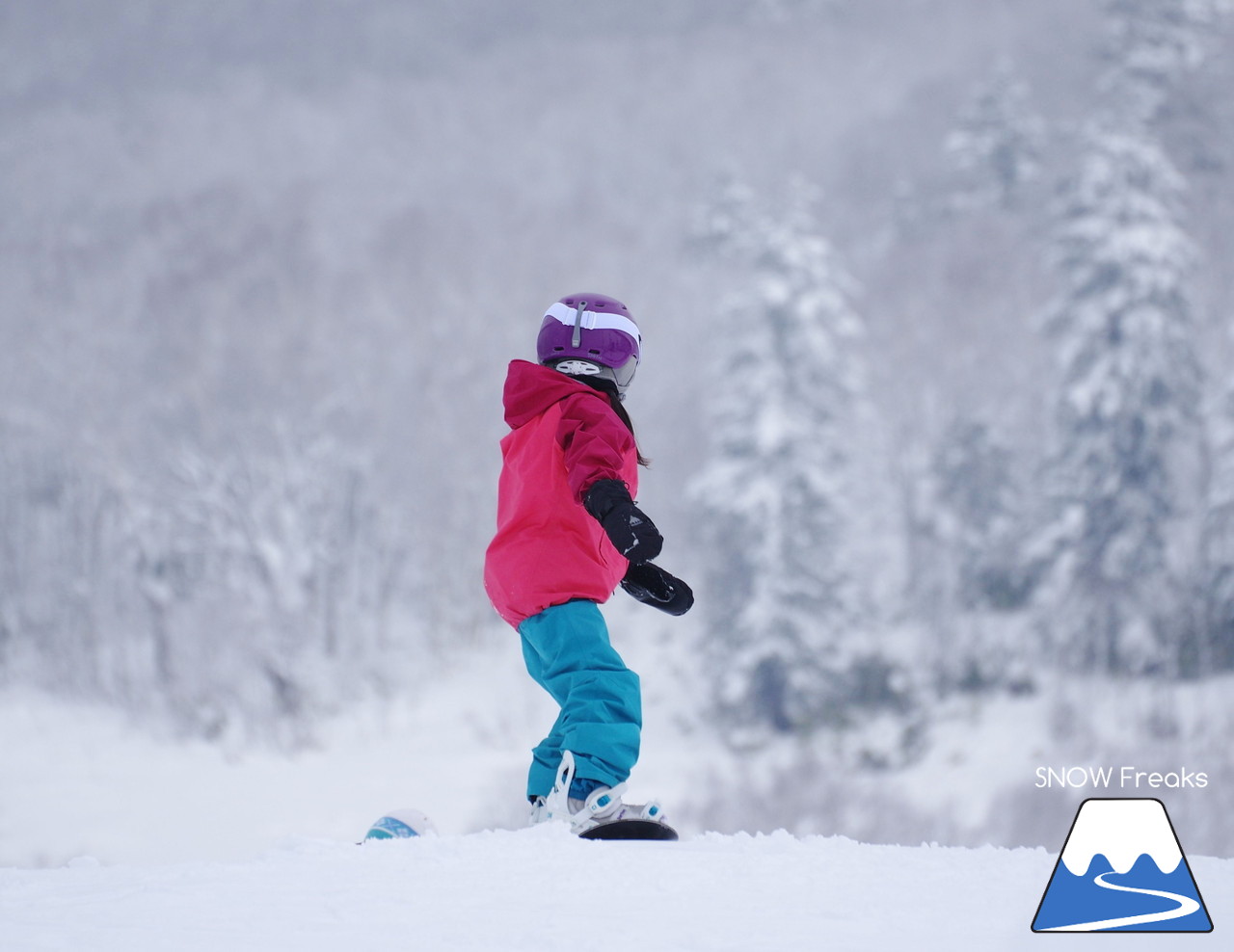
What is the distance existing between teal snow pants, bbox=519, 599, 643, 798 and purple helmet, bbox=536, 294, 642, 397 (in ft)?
2.60

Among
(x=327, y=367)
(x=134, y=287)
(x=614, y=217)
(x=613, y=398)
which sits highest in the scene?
(x=614, y=217)

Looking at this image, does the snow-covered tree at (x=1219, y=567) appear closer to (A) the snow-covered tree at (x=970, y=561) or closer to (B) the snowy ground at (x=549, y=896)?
(A) the snow-covered tree at (x=970, y=561)

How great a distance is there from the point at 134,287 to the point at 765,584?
83.5 feet

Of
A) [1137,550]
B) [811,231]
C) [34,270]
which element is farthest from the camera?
[34,270]

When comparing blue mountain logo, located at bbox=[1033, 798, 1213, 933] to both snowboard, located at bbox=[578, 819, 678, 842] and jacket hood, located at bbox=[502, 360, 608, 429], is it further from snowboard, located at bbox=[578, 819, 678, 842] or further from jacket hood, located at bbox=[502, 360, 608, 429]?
jacket hood, located at bbox=[502, 360, 608, 429]

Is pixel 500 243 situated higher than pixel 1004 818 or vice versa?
pixel 500 243

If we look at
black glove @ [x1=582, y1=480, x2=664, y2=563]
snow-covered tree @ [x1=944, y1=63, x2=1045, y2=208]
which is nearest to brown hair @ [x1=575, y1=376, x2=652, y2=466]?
black glove @ [x1=582, y1=480, x2=664, y2=563]

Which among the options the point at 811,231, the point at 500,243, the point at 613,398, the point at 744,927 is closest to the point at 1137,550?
the point at 811,231

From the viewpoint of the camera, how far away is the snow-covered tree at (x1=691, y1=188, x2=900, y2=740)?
19.9 metres

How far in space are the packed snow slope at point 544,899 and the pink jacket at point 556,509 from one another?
0.81m

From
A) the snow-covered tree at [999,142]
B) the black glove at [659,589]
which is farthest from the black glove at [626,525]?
the snow-covered tree at [999,142]

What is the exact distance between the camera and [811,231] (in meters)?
22.0

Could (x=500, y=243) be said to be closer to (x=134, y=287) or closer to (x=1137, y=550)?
(x=134, y=287)

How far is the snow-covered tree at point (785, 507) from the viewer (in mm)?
19922
